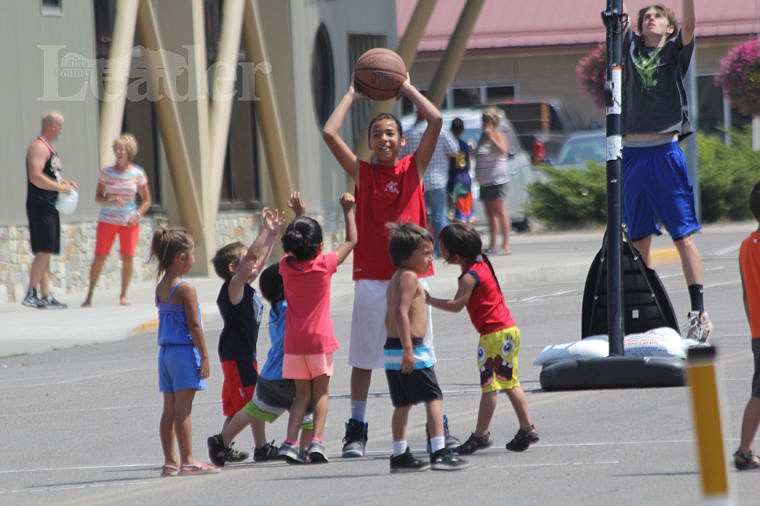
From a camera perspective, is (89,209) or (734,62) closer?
(89,209)

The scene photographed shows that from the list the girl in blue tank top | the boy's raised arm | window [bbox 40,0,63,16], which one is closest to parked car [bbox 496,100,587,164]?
window [bbox 40,0,63,16]

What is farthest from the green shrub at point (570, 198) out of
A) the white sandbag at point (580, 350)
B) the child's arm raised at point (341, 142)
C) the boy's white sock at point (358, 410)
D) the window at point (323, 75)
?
the boy's white sock at point (358, 410)

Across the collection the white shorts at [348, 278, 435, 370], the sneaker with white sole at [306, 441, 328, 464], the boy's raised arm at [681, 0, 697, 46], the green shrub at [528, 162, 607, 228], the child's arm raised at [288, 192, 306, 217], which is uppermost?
the boy's raised arm at [681, 0, 697, 46]

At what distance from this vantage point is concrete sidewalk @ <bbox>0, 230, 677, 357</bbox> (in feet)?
47.0

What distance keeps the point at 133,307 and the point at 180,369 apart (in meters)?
8.64

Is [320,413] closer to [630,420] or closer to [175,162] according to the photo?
[630,420]

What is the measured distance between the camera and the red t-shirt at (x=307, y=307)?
26.3ft

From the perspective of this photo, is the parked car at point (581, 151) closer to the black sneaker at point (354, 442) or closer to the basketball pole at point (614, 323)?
the basketball pole at point (614, 323)

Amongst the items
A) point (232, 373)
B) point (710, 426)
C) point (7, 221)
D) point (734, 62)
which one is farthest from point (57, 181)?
point (734, 62)

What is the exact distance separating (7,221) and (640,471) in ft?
37.6

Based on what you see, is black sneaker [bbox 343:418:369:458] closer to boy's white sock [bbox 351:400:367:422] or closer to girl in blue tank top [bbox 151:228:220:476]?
boy's white sock [bbox 351:400:367:422]

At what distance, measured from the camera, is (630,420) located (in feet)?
28.3

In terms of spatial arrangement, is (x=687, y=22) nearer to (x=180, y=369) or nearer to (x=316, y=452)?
(x=316, y=452)

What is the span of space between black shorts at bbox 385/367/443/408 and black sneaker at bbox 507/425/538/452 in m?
0.53
